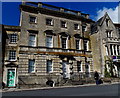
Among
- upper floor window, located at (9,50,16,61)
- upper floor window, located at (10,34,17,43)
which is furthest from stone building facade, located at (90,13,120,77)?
upper floor window, located at (9,50,16,61)

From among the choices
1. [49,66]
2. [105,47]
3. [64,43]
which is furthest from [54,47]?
[105,47]

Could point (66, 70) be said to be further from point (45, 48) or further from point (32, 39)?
point (32, 39)

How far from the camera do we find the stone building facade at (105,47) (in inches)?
931

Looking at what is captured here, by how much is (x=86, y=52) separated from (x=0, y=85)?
15.1 metres

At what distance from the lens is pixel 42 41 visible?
21.2 metres

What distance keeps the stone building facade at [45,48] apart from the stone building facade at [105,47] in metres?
1.39

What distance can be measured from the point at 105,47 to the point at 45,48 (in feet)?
36.5

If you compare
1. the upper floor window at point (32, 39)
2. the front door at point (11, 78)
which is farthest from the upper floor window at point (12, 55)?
the upper floor window at point (32, 39)

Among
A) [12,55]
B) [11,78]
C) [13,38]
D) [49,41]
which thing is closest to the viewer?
[11,78]

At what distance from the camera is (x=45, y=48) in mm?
21094

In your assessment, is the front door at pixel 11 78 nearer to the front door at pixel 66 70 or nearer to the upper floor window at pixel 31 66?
the upper floor window at pixel 31 66

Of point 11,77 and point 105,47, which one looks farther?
point 105,47

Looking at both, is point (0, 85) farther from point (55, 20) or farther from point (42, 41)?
point (55, 20)

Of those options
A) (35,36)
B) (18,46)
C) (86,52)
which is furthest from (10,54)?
(86,52)
